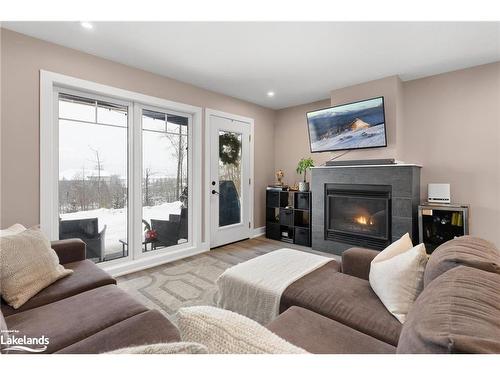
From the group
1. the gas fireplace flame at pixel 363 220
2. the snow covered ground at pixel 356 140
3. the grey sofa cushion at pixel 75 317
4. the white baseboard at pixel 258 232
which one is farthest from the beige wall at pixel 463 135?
the grey sofa cushion at pixel 75 317

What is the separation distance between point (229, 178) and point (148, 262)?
1.79 metres

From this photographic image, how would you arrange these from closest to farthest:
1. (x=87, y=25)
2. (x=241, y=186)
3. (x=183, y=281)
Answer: (x=87, y=25), (x=183, y=281), (x=241, y=186)

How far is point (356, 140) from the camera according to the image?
351cm

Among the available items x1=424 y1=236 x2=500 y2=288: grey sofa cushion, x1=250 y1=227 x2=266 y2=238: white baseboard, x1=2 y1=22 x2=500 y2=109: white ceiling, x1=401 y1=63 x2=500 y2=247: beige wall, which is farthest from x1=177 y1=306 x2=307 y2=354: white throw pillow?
x1=250 y1=227 x2=266 y2=238: white baseboard

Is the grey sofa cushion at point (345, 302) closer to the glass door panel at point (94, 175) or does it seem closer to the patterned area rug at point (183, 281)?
the patterned area rug at point (183, 281)

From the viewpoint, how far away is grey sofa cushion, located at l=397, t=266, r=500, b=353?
0.51 metres

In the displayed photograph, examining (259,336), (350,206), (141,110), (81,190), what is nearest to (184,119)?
(141,110)

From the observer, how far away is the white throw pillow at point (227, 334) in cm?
59

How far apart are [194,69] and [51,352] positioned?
296cm

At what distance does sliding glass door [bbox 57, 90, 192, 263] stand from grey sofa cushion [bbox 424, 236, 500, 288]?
2.98 meters

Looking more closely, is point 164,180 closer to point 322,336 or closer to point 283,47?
point 283,47

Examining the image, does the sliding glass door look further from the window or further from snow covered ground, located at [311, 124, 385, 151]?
snow covered ground, located at [311, 124, 385, 151]
